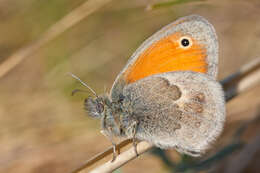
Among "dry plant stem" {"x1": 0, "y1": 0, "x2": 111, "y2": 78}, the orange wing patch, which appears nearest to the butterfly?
the orange wing patch

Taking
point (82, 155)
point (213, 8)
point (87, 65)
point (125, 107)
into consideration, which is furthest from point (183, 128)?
point (213, 8)

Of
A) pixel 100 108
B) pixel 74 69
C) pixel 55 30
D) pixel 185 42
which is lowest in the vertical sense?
pixel 100 108

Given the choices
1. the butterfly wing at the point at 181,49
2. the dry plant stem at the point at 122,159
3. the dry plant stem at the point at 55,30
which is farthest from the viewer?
the dry plant stem at the point at 55,30

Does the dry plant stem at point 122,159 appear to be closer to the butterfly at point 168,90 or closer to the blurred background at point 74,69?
the butterfly at point 168,90

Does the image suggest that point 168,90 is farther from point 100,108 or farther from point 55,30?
point 55,30

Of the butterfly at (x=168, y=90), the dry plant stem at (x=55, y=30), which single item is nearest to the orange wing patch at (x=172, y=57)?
the butterfly at (x=168, y=90)

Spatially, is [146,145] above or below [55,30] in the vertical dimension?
below

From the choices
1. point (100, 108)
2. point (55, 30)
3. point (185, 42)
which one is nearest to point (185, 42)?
point (185, 42)
